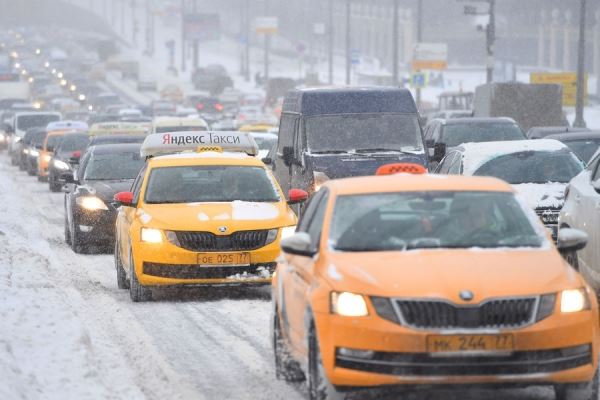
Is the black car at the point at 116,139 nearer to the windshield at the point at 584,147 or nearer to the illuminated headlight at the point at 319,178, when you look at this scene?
the windshield at the point at 584,147

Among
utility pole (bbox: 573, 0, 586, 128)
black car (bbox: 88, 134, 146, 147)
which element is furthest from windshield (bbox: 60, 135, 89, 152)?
utility pole (bbox: 573, 0, 586, 128)

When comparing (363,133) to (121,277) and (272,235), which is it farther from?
(272,235)

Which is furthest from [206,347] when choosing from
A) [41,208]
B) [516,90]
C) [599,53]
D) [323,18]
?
[323,18]

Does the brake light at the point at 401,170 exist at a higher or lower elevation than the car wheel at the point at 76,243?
higher

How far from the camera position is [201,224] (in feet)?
48.0

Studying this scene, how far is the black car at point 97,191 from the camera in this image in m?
20.7

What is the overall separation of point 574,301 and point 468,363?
2.21 ft

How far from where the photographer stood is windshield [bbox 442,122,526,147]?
26.3m

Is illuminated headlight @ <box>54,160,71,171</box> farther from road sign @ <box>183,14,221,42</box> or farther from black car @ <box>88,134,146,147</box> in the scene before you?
road sign @ <box>183,14,221,42</box>

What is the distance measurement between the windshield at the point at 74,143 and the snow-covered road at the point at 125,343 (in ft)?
64.4

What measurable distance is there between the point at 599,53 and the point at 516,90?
8192cm

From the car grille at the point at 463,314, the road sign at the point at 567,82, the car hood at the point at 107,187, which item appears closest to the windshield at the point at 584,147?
the car hood at the point at 107,187

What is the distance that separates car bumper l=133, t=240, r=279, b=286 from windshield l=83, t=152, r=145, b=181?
25.3ft

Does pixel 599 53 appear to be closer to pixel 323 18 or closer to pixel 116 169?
pixel 323 18
